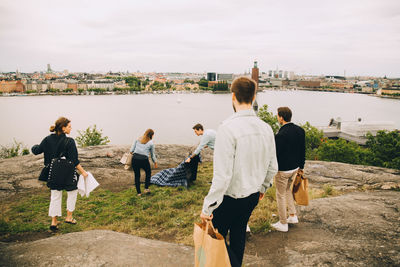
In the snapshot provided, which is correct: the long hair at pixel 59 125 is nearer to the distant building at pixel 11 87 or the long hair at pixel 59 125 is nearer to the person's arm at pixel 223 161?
the person's arm at pixel 223 161

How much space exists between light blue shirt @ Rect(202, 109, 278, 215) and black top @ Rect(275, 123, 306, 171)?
117cm

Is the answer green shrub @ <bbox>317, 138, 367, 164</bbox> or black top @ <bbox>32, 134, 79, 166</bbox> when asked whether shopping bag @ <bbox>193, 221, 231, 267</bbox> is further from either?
green shrub @ <bbox>317, 138, 367, 164</bbox>

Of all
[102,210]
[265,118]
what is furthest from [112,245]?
[265,118]

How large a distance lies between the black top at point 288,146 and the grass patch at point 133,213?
102 centimetres

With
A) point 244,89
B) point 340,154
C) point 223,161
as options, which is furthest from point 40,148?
point 340,154

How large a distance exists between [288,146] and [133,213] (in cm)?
303

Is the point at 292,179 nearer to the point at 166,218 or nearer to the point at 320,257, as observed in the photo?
the point at 320,257

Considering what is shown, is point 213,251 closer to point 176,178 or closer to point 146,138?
point 146,138

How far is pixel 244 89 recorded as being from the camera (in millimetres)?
1897

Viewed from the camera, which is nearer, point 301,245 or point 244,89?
point 244,89

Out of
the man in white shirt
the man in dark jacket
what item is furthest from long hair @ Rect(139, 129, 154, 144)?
the man in white shirt

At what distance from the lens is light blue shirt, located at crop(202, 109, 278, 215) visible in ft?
5.94

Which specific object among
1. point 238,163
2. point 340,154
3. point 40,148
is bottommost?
point 340,154

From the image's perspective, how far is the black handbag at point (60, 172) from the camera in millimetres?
3611
